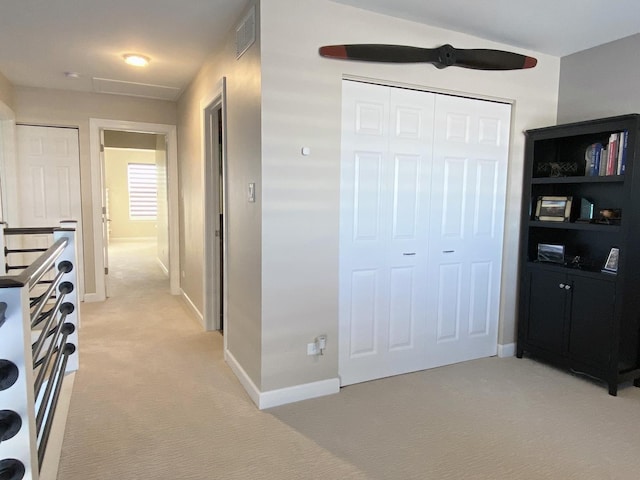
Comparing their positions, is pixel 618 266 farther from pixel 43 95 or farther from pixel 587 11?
pixel 43 95

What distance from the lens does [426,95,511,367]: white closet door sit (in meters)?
3.13

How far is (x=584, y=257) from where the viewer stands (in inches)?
132

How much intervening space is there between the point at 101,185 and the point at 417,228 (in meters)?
3.93

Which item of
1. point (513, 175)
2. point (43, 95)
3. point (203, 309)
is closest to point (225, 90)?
point (203, 309)

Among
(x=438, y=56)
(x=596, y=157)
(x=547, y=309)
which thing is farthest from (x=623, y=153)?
(x=438, y=56)

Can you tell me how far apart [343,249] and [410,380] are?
1083mm

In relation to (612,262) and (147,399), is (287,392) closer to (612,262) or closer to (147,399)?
(147,399)

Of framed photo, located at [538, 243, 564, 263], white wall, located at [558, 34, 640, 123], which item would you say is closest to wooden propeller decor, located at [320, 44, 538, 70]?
white wall, located at [558, 34, 640, 123]

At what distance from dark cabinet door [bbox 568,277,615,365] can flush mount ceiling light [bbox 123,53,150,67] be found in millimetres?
3853

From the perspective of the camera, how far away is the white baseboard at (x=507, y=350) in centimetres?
351

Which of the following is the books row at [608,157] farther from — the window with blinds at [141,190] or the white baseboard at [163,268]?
the window with blinds at [141,190]

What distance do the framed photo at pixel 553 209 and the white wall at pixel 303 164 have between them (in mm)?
1446

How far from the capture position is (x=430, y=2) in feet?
8.38

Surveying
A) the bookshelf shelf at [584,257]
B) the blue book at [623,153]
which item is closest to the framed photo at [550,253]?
the bookshelf shelf at [584,257]
